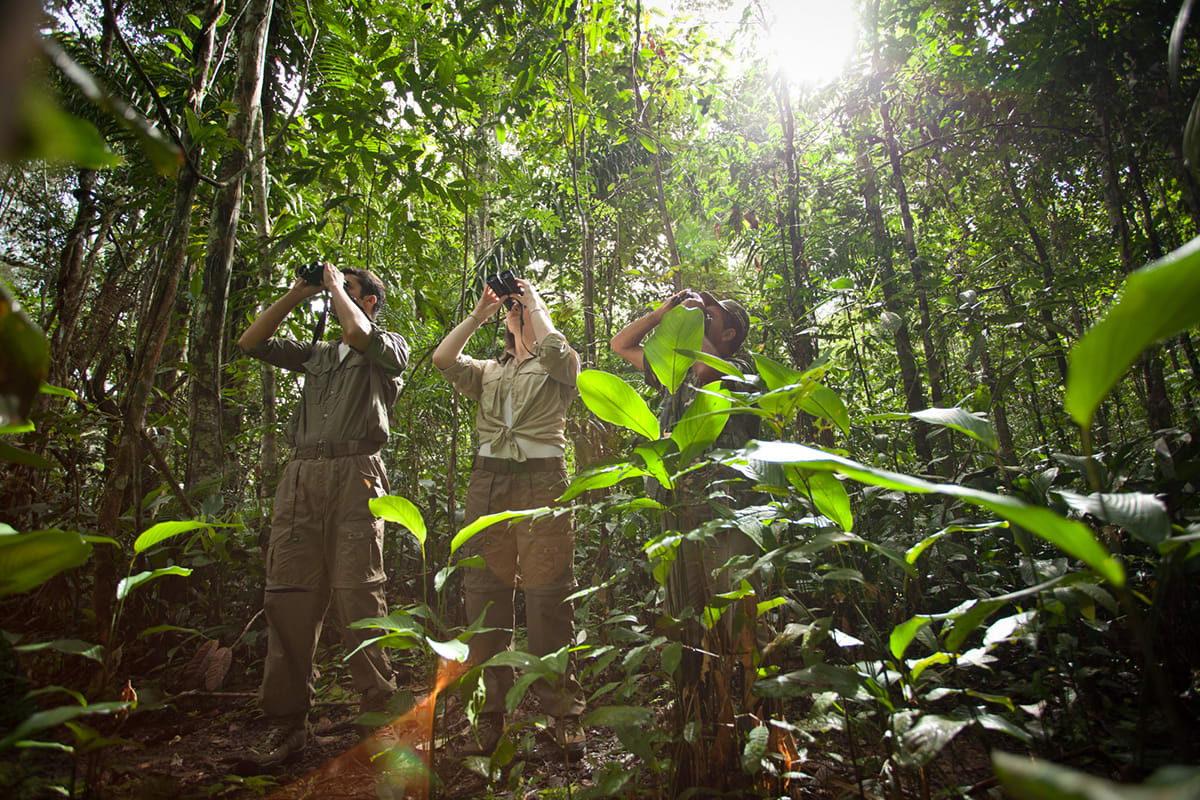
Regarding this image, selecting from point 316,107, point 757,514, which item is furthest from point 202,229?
point 757,514

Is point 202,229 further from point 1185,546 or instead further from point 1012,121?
point 1012,121

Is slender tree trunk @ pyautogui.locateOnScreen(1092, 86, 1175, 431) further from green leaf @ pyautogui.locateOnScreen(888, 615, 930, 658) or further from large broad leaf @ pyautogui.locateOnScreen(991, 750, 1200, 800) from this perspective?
large broad leaf @ pyautogui.locateOnScreen(991, 750, 1200, 800)

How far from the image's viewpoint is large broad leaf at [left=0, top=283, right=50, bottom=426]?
402mm

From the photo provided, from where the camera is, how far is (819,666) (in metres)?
1.07

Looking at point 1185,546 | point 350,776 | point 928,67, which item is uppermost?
point 928,67

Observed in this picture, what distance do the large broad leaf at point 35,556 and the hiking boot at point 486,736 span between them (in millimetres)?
1546

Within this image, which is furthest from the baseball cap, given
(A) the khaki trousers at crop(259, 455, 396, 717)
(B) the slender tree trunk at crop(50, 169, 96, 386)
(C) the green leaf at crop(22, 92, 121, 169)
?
(B) the slender tree trunk at crop(50, 169, 96, 386)

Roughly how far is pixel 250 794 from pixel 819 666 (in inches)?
71.5

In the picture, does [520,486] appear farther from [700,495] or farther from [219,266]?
[219,266]

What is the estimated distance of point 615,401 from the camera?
1.13 meters

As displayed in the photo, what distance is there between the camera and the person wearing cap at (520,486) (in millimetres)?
2412

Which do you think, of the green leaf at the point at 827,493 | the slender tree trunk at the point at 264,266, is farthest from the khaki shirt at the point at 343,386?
the green leaf at the point at 827,493

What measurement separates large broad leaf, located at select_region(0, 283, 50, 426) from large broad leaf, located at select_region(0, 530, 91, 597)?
1.54 ft

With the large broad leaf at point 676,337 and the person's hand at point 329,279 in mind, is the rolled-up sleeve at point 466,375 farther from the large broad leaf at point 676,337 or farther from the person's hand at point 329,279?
the large broad leaf at point 676,337
